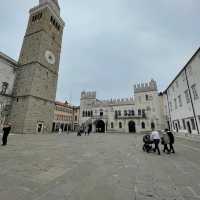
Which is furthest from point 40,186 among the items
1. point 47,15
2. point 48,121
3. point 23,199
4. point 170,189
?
point 47,15

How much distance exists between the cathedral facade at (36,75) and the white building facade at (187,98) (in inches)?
1076

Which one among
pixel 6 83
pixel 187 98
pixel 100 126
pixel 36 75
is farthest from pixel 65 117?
pixel 187 98

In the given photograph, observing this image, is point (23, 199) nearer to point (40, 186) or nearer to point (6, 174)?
point (40, 186)

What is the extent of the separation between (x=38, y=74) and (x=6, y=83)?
662 centimetres

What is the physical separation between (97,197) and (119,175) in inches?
67.8

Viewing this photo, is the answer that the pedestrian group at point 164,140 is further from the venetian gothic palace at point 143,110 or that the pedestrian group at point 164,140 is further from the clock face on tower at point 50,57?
the clock face on tower at point 50,57

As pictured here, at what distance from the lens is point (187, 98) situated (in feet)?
64.6

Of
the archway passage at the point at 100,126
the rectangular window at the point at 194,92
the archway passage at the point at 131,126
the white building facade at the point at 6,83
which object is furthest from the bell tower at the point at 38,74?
the rectangular window at the point at 194,92

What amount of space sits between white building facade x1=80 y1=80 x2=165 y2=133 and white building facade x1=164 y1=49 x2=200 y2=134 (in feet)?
45.2

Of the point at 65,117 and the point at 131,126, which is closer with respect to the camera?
the point at 131,126

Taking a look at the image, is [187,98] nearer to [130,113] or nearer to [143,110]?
[143,110]

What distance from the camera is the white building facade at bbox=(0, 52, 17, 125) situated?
24.9 metres

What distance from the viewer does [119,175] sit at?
4.47 meters

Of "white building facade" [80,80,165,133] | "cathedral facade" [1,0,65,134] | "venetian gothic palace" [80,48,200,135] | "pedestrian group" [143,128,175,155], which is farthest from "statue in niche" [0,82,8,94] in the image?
"pedestrian group" [143,128,175,155]
